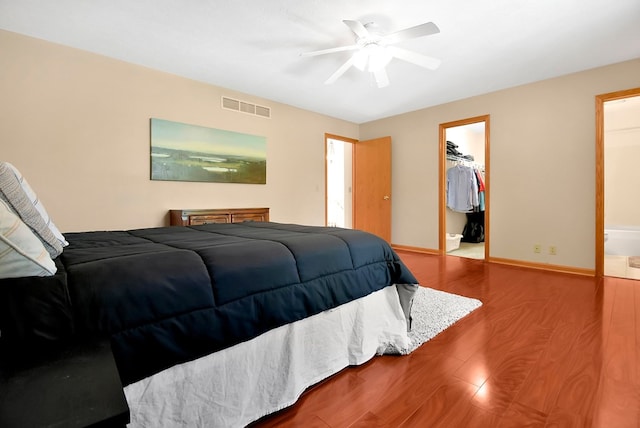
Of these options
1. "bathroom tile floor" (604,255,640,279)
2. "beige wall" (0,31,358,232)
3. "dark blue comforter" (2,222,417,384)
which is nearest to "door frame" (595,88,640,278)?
"bathroom tile floor" (604,255,640,279)

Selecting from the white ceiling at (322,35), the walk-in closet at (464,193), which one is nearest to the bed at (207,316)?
the white ceiling at (322,35)

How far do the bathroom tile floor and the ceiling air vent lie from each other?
189 inches

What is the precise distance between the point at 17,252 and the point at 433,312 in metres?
2.38

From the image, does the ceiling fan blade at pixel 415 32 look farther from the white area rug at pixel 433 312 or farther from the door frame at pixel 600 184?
the door frame at pixel 600 184

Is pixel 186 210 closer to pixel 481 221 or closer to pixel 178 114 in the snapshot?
pixel 178 114

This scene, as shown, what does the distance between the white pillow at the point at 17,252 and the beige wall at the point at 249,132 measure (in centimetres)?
268

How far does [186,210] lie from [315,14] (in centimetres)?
241

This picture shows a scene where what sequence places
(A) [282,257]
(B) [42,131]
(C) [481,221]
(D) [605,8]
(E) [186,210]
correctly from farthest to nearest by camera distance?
(C) [481,221] < (E) [186,210] < (B) [42,131] < (D) [605,8] < (A) [282,257]

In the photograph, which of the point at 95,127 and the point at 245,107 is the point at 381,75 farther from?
the point at 95,127

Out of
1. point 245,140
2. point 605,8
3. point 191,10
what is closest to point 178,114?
point 245,140

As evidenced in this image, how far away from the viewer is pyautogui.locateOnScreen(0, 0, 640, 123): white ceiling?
7.72ft

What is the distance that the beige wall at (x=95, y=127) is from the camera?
2766 mm

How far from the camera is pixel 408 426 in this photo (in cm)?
122

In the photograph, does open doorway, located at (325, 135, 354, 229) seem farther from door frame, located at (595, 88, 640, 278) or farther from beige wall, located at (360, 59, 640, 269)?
door frame, located at (595, 88, 640, 278)
